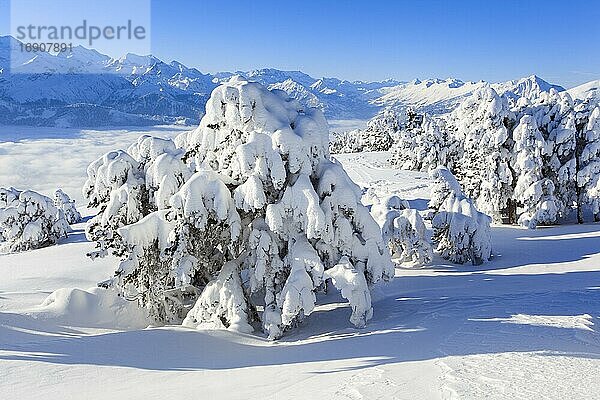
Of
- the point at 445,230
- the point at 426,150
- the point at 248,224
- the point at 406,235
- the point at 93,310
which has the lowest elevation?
the point at 93,310

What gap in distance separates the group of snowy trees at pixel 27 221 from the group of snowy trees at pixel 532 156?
31844mm

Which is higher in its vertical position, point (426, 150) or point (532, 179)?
point (426, 150)

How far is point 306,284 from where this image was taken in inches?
431

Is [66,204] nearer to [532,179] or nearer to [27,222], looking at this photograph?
[27,222]

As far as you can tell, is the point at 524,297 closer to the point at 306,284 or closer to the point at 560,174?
the point at 306,284

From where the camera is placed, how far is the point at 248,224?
13008mm

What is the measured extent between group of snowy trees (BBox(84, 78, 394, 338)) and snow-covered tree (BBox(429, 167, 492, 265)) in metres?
8.83

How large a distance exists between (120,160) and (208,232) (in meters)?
3.66

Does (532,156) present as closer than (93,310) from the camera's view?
No

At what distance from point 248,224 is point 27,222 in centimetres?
3221

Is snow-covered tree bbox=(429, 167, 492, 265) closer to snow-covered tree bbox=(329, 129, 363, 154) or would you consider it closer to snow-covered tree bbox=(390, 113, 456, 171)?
snow-covered tree bbox=(390, 113, 456, 171)

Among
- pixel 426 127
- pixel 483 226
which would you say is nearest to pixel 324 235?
pixel 483 226

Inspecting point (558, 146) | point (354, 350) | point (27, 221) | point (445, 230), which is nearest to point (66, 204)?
point (27, 221)

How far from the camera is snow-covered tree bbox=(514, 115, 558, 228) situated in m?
28.6
